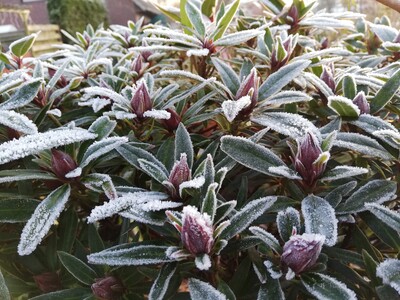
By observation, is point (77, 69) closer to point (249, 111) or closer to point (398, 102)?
point (249, 111)

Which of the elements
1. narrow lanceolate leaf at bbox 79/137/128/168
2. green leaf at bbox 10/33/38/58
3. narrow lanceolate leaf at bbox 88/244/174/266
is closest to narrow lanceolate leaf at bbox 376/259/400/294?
narrow lanceolate leaf at bbox 88/244/174/266

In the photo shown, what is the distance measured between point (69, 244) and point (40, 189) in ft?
0.38

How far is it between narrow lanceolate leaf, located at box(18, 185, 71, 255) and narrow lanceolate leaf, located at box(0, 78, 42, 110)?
180 millimetres

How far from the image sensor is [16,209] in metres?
0.58

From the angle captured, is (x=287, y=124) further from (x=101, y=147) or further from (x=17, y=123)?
(x=17, y=123)

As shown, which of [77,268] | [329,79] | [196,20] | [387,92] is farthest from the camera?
[196,20]

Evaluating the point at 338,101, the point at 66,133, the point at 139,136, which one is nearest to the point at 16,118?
the point at 66,133

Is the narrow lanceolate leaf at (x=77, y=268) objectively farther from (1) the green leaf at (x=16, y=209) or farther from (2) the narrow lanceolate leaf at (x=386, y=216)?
(2) the narrow lanceolate leaf at (x=386, y=216)

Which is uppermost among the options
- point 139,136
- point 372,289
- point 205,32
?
point 205,32

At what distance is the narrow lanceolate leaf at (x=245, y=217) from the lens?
510mm

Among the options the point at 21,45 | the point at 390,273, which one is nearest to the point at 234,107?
the point at 390,273

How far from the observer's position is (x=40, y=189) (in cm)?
68

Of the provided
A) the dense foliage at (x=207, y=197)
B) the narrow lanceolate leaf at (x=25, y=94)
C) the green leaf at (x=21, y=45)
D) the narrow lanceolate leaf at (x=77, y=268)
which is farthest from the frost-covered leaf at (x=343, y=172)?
the green leaf at (x=21, y=45)

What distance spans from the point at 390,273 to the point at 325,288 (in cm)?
8
